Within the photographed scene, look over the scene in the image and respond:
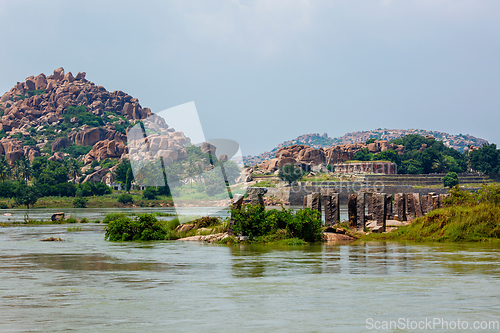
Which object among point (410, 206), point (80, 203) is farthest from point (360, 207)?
point (80, 203)

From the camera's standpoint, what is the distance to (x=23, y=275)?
11.7 meters

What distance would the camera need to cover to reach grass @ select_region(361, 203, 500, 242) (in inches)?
754

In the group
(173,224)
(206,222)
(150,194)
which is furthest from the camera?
(150,194)

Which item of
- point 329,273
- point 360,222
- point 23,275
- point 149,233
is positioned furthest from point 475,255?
point 149,233

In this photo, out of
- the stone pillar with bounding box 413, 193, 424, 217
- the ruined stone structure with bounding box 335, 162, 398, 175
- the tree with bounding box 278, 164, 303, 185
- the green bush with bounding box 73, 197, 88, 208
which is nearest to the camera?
the stone pillar with bounding box 413, 193, 424, 217

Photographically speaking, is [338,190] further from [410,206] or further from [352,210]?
→ [352,210]

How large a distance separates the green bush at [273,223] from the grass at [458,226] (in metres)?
2.75

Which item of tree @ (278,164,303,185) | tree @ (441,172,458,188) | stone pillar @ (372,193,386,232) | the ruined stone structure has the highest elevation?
the ruined stone structure

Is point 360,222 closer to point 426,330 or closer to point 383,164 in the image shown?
point 426,330

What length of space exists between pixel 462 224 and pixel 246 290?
44.2 feet

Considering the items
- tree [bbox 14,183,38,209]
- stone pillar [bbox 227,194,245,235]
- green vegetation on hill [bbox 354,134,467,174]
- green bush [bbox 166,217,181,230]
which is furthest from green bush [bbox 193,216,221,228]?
green vegetation on hill [bbox 354,134,467,174]

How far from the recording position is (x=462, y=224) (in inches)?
771

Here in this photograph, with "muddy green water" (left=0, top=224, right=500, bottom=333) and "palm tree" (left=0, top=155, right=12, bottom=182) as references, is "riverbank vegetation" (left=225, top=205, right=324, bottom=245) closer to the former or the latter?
"muddy green water" (left=0, top=224, right=500, bottom=333)

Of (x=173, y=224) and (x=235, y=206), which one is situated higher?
(x=235, y=206)
